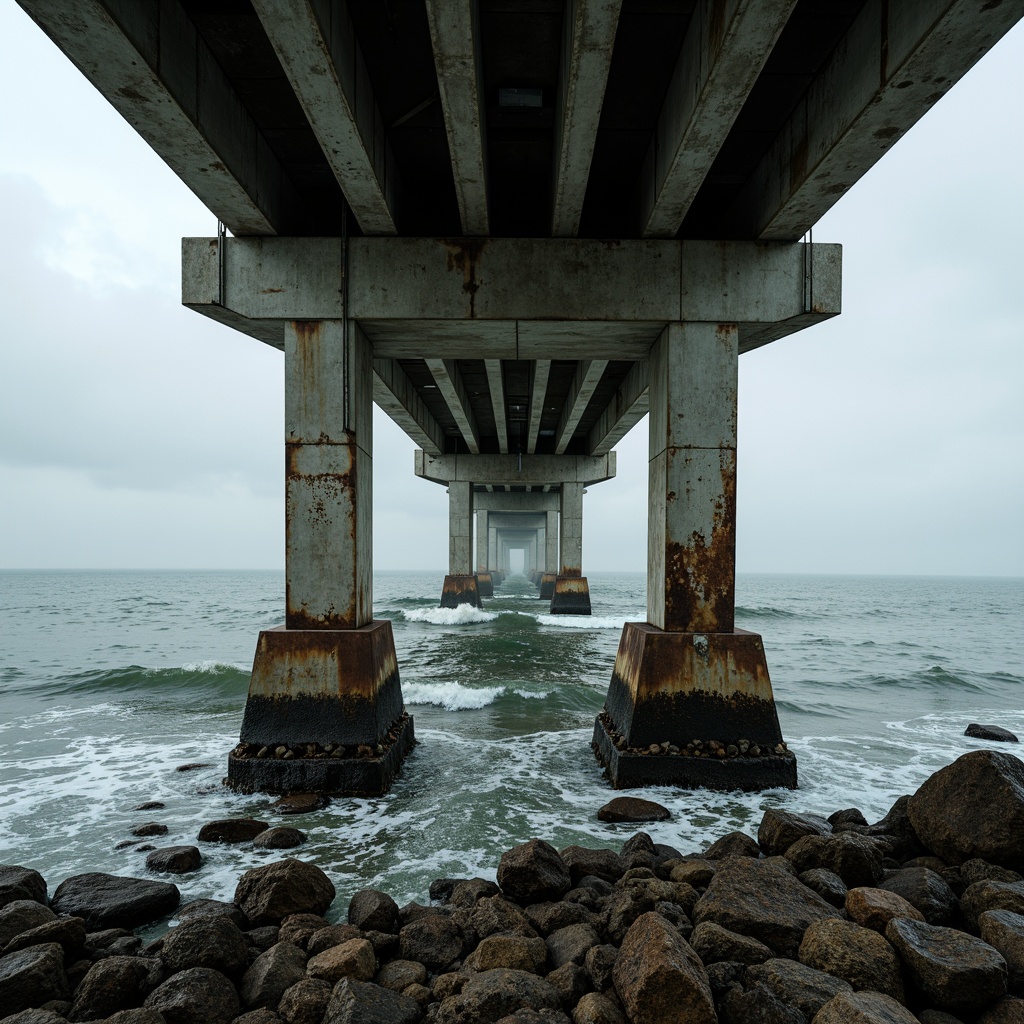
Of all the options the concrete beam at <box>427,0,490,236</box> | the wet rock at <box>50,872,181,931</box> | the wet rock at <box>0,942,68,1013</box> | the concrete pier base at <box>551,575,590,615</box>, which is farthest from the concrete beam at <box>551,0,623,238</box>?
the concrete pier base at <box>551,575,590,615</box>

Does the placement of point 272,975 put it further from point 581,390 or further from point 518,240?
point 581,390

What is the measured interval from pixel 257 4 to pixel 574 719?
933 centimetres

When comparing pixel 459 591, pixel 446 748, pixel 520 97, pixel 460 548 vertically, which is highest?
pixel 520 97

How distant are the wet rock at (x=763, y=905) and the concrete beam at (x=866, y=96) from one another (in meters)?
5.42

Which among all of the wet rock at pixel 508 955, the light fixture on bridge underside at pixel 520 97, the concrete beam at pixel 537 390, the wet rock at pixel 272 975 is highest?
the light fixture on bridge underside at pixel 520 97

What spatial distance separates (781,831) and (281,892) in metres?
3.56

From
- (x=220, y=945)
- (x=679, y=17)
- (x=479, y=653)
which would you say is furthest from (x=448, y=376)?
(x=220, y=945)

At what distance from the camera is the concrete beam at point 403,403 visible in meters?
11.6

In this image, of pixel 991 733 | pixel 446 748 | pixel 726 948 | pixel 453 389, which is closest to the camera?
pixel 726 948

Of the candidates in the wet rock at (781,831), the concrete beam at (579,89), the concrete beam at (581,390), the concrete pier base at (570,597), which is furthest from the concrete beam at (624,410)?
the concrete pier base at (570,597)

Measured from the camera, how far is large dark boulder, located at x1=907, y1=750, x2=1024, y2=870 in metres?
4.23

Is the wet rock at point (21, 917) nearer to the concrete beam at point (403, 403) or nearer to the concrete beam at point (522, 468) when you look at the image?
the concrete beam at point (403, 403)

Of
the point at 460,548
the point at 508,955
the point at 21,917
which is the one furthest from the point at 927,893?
the point at 460,548

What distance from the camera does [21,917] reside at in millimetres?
3684
